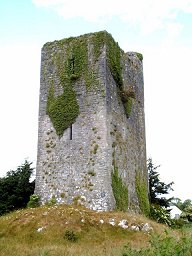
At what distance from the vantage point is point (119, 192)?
23734mm

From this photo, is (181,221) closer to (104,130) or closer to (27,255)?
(104,130)

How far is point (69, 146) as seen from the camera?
80.0 feet

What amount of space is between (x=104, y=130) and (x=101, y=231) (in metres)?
6.20

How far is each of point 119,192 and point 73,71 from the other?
26.0 feet

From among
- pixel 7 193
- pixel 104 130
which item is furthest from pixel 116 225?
pixel 7 193

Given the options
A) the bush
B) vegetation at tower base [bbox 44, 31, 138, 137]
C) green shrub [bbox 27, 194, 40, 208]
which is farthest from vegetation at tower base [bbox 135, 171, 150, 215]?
green shrub [bbox 27, 194, 40, 208]

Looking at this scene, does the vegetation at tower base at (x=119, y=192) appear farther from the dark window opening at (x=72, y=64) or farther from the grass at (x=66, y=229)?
the dark window opening at (x=72, y=64)

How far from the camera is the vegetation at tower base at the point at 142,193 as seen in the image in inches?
1054

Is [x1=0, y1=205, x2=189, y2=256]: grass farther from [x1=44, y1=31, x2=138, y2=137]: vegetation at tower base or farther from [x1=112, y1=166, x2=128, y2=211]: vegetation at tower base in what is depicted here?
[x1=44, y1=31, x2=138, y2=137]: vegetation at tower base

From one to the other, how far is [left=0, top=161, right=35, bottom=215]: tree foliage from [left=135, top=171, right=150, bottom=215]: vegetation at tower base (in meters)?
6.77

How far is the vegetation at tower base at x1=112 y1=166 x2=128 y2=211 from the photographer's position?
23272 millimetres

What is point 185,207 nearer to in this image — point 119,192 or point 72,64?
point 119,192

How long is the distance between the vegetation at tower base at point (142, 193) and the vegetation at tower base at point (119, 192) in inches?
92.2

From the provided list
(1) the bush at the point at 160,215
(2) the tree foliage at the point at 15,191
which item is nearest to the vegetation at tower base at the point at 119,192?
(1) the bush at the point at 160,215
